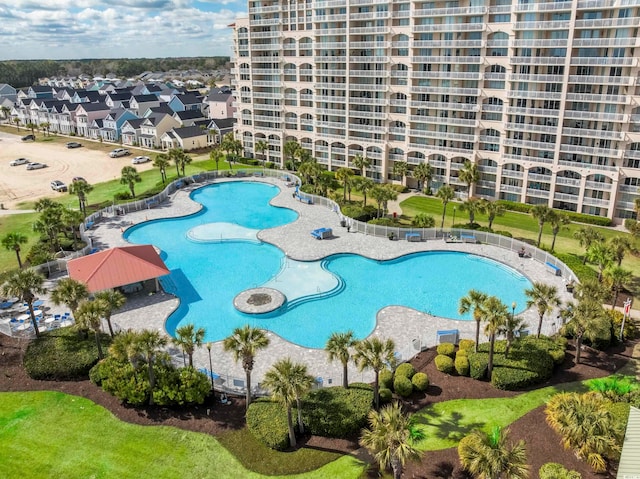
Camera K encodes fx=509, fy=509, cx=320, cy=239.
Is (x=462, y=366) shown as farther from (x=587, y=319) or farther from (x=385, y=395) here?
(x=587, y=319)

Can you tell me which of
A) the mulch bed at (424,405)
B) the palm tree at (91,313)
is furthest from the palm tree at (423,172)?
the palm tree at (91,313)

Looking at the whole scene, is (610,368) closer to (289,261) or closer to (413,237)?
(413,237)

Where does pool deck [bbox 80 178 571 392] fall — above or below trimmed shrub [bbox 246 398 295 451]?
above

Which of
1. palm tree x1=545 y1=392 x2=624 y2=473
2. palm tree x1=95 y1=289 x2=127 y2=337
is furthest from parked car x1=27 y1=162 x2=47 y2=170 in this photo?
palm tree x1=545 y1=392 x2=624 y2=473

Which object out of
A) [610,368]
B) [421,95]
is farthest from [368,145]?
[610,368]

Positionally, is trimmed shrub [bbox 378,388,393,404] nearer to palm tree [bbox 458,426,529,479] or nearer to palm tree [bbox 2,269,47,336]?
palm tree [bbox 458,426,529,479]

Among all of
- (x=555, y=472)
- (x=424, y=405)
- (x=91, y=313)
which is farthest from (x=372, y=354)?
(x=91, y=313)
